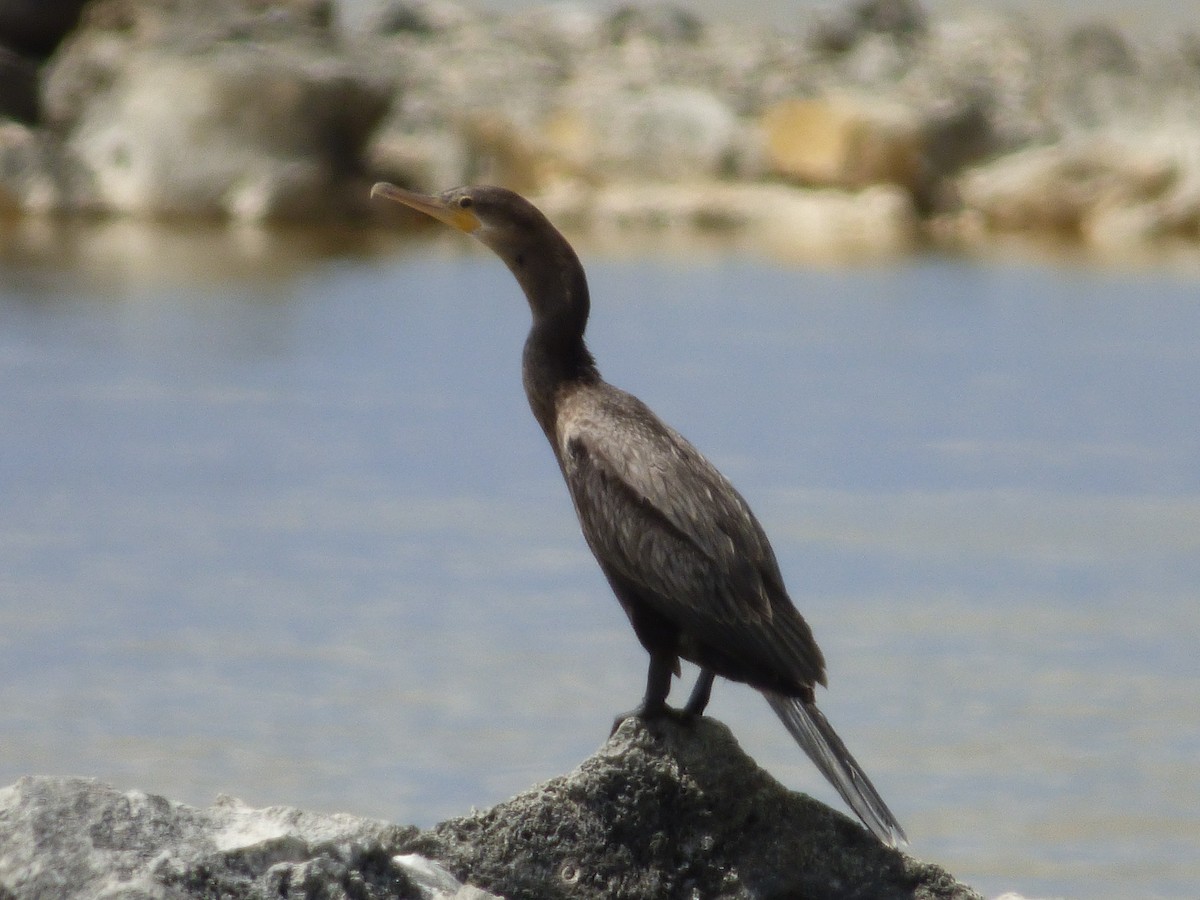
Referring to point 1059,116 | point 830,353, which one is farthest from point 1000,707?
point 1059,116

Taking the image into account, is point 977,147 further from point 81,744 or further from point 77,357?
point 81,744

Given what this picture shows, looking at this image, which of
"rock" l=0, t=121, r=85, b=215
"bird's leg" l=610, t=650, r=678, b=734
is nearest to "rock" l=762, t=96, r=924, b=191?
"rock" l=0, t=121, r=85, b=215

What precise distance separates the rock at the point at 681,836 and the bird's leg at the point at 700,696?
74 millimetres

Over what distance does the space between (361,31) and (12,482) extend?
114 feet

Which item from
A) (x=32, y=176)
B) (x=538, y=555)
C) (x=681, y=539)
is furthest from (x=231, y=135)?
(x=681, y=539)

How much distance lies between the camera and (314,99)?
101 feet

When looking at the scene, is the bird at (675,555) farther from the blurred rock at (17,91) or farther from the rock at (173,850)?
the blurred rock at (17,91)

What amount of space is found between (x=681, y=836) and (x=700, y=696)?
32cm

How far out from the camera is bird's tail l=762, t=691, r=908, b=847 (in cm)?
456

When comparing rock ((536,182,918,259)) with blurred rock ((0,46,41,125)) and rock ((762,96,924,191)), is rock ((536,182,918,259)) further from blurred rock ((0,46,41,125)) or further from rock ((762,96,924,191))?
blurred rock ((0,46,41,125))

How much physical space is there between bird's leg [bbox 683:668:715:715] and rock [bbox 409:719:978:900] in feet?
0.24

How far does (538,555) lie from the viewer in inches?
454

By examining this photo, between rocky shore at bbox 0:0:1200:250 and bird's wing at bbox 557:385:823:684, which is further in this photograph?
rocky shore at bbox 0:0:1200:250

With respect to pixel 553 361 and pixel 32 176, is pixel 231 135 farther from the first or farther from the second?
pixel 553 361
